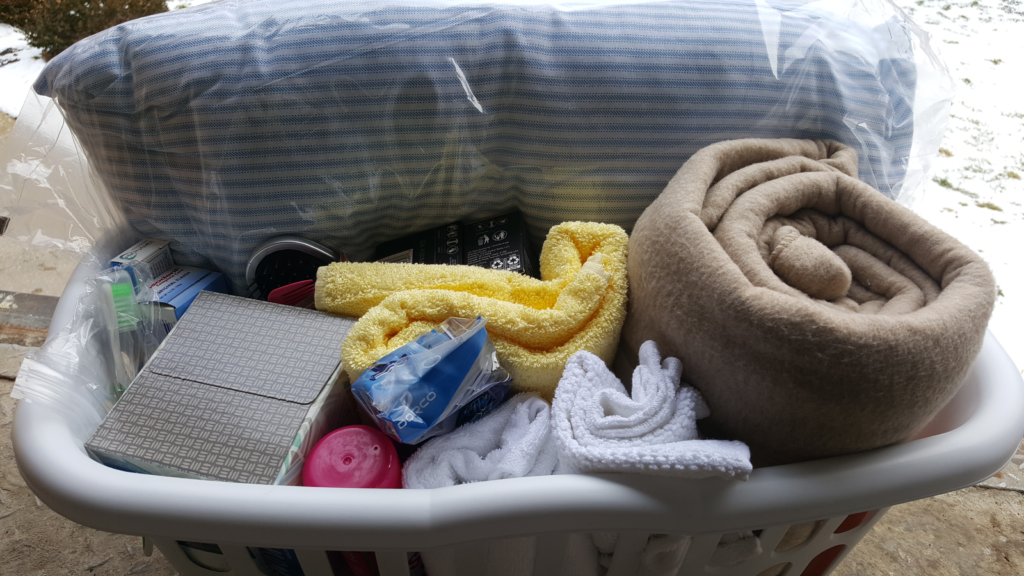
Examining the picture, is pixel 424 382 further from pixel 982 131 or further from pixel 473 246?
pixel 982 131

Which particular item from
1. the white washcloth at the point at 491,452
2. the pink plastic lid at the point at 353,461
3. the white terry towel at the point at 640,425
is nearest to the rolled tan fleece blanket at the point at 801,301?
the white terry towel at the point at 640,425

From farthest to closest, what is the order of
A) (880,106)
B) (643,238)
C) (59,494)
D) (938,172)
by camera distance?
(938,172)
(880,106)
(643,238)
(59,494)

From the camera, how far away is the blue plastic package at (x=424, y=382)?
1.74ft

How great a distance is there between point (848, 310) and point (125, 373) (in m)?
0.72

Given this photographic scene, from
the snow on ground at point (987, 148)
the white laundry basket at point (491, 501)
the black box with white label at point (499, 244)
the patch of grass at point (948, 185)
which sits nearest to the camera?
the white laundry basket at point (491, 501)

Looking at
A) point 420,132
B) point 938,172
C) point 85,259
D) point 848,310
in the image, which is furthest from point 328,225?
point 938,172

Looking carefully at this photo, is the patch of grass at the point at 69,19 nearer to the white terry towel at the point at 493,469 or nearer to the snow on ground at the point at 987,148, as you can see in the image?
the white terry towel at the point at 493,469

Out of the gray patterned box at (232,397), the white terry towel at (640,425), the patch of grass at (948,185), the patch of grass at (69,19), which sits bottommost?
the patch of grass at (948,185)

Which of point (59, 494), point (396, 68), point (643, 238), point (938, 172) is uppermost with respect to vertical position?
point (396, 68)

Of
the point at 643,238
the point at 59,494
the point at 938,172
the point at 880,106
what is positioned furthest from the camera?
the point at 938,172

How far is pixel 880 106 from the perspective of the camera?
0.69 metres

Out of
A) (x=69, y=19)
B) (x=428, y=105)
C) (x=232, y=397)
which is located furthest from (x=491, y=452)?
(x=69, y=19)

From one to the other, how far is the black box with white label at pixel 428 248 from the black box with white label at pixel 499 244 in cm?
1

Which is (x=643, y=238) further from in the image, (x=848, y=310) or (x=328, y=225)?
(x=328, y=225)
